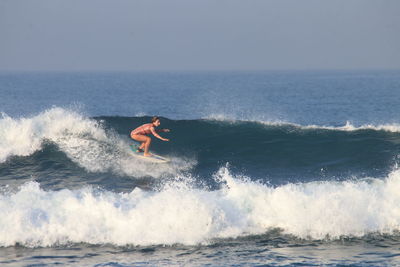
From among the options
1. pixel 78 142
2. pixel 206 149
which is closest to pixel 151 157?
pixel 206 149

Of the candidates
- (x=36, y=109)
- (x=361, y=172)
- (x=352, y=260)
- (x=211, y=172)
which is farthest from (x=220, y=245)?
(x=36, y=109)

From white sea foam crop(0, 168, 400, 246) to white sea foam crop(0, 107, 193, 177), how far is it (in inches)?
156

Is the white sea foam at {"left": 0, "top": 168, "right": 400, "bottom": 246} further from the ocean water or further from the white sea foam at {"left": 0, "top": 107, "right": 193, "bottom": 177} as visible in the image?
the white sea foam at {"left": 0, "top": 107, "right": 193, "bottom": 177}

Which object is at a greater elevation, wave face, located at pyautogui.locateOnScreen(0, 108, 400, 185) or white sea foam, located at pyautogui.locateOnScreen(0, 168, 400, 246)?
wave face, located at pyautogui.locateOnScreen(0, 108, 400, 185)

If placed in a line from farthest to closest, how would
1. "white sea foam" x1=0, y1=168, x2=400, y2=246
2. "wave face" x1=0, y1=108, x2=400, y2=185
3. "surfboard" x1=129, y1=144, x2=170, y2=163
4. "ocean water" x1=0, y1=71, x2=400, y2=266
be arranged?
"surfboard" x1=129, y1=144, x2=170, y2=163
"wave face" x1=0, y1=108, x2=400, y2=185
"white sea foam" x1=0, y1=168, x2=400, y2=246
"ocean water" x1=0, y1=71, x2=400, y2=266

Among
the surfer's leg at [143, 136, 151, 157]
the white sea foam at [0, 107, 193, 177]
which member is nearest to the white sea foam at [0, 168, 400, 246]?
the white sea foam at [0, 107, 193, 177]

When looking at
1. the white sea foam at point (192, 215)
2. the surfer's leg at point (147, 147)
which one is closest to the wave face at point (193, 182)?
the white sea foam at point (192, 215)

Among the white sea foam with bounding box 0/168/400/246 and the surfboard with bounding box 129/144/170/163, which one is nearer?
the white sea foam with bounding box 0/168/400/246

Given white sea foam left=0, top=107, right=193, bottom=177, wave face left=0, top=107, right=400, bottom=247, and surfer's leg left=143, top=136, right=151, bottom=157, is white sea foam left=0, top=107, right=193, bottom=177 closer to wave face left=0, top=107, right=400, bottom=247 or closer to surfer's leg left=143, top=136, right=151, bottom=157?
wave face left=0, top=107, right=400, bottom=247


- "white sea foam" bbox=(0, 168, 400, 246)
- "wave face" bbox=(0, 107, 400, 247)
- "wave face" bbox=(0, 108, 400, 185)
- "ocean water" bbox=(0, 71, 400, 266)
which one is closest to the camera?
"ocean water" bbox=(0, 71, 400, 266)

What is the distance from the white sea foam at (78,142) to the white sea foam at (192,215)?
395cm

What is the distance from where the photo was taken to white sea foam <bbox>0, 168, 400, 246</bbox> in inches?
427

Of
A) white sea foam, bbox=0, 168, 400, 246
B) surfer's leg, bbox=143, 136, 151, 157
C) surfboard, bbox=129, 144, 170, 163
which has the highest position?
surfer's leg, bbox=143, 136, 151, 157

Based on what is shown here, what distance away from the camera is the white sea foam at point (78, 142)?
641 inches
